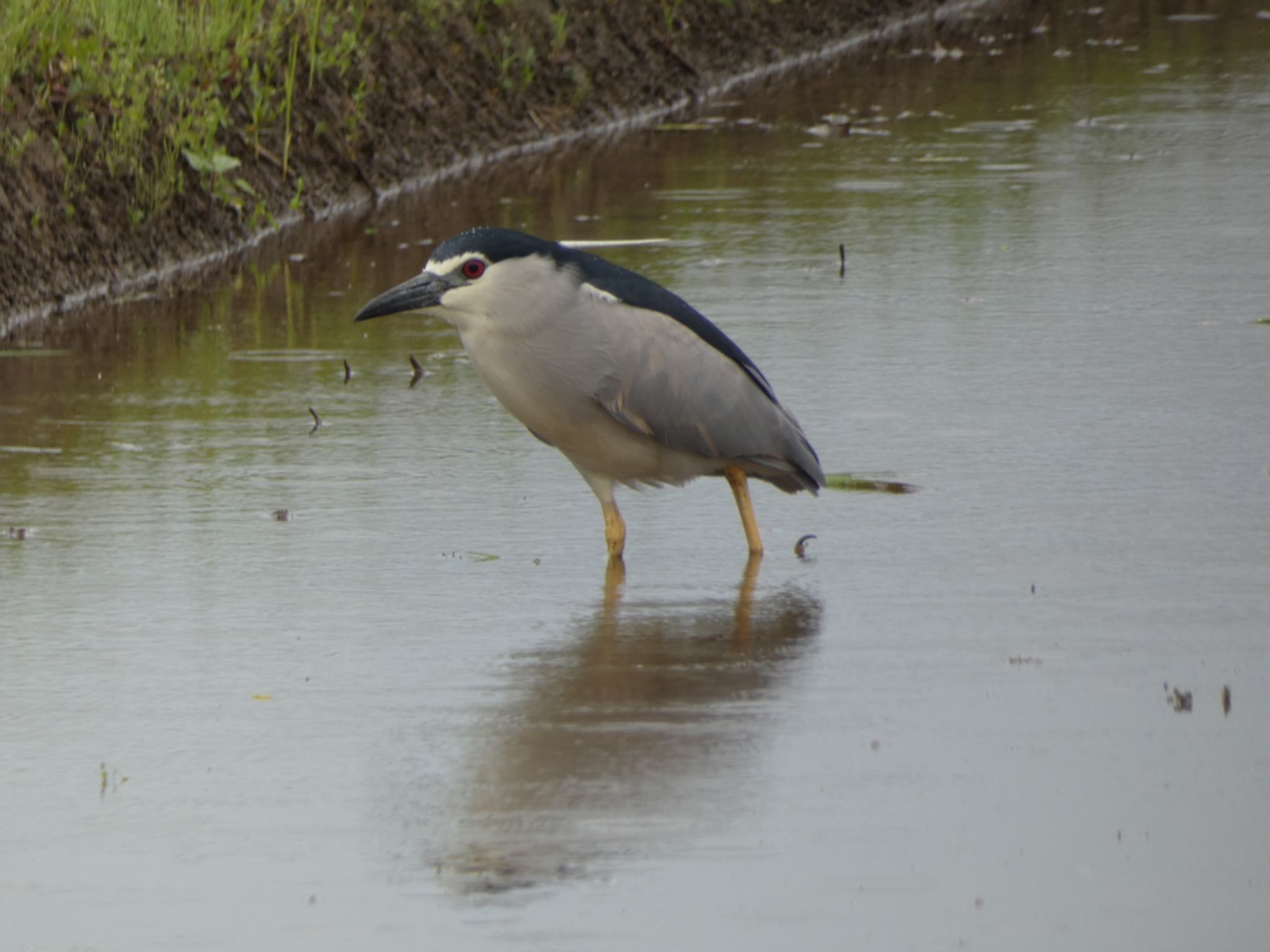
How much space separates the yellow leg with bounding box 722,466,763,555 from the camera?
641 cm

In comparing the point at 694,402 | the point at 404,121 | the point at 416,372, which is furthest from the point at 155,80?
the point at 694,402

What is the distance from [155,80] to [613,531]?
5034 millimetres

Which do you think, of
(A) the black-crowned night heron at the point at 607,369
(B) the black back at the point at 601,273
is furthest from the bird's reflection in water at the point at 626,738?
(B) the black back at the point at 601,273

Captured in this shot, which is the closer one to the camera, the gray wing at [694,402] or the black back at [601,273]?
the black back at [601,273]

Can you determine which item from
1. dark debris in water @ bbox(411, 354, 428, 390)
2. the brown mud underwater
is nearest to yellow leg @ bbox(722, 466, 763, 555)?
dark debris in water @ bbox(411, 354, 428, 390)

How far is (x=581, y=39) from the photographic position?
14.8m

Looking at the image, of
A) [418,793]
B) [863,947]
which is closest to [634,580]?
[418,793]

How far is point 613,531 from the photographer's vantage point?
636cm

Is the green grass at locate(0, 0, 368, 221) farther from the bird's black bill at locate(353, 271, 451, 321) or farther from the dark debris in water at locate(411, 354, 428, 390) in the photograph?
the bird's black bill at locate(353, 271, 451, 321)

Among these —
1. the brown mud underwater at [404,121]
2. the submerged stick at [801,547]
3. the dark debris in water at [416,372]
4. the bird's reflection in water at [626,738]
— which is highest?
the bird's reflection in water at [626,738]

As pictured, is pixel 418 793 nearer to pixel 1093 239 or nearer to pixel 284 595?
pixel 284 595

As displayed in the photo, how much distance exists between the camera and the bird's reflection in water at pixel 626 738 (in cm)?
444

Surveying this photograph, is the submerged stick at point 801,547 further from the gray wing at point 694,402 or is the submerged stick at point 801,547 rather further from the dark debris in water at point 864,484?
the dark debris in water at point 864,484

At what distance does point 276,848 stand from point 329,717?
0.74 metres
